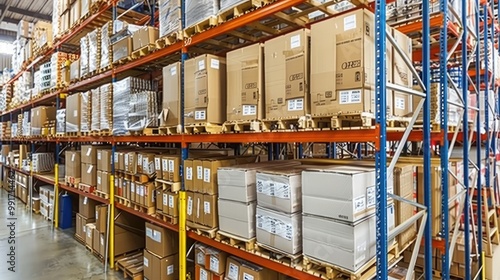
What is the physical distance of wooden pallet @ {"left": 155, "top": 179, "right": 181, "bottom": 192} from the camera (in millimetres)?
4078

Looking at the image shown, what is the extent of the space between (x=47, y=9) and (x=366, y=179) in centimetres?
1803

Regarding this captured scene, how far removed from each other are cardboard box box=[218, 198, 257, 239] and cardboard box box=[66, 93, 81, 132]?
4800 mm

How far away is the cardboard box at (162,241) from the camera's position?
4.43 meters

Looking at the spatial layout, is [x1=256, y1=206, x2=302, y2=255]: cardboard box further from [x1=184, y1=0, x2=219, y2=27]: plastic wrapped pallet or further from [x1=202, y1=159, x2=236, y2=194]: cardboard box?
[x1=184, y1=0, x2=219, y2=27]: plastic wrapped pallet

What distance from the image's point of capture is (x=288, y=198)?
2.72 metres

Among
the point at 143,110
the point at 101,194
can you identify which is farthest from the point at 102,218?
the point at 143,110

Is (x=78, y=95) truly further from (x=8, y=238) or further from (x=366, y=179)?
(x=366, y=179)

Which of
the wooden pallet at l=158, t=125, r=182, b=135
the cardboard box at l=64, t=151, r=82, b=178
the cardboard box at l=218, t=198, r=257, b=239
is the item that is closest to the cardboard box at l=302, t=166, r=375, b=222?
the cardboard box at l=218, t=198, r=257, b=239

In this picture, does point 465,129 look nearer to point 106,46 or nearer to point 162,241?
point 162,241

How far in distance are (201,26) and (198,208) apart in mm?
2113

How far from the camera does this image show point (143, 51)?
4.69m

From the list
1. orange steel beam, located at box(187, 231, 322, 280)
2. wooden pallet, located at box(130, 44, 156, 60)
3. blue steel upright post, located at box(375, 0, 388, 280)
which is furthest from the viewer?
wooden pallet, located at box(130, 44, 156, 60)

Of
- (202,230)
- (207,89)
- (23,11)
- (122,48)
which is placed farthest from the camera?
(23,11)

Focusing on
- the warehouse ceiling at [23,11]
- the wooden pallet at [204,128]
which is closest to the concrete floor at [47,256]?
the wooden pallet at [204,128]
